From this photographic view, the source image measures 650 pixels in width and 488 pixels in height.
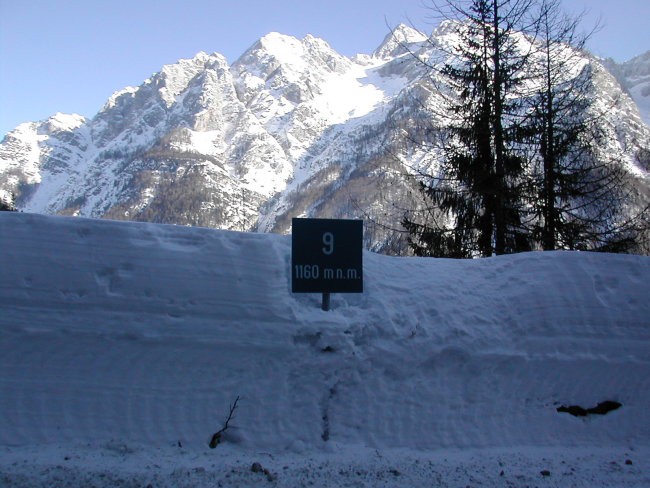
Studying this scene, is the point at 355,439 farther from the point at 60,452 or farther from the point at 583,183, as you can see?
the point at 583,183

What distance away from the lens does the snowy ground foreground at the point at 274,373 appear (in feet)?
15.4

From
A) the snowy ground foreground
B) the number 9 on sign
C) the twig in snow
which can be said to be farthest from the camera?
the number 9 on sign

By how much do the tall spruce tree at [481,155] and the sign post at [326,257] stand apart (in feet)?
25.9

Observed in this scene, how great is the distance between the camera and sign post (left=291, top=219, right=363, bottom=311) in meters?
5.73

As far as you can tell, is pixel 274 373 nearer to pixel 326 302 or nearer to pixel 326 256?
pixel 326 302

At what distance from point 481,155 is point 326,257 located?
9.17 metres

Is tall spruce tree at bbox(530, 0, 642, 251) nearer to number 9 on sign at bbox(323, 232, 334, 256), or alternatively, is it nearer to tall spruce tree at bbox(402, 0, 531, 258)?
tall spruce tree at bbox(402, 0, 531, 258)

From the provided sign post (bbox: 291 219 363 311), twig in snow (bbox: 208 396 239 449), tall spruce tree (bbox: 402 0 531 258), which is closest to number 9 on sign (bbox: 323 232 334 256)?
sign post (bbox: 291 219 363 311)

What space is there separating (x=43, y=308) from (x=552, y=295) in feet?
19.0

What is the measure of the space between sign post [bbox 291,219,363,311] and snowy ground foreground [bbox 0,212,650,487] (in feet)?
1.04

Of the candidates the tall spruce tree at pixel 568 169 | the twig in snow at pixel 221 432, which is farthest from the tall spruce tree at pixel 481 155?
the twig in snow at pixel 221 432

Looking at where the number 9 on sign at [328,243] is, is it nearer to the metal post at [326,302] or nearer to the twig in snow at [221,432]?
the metal post at [326,302]

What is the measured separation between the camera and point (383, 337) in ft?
19.4

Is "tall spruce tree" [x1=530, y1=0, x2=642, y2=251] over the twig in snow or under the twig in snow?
over
